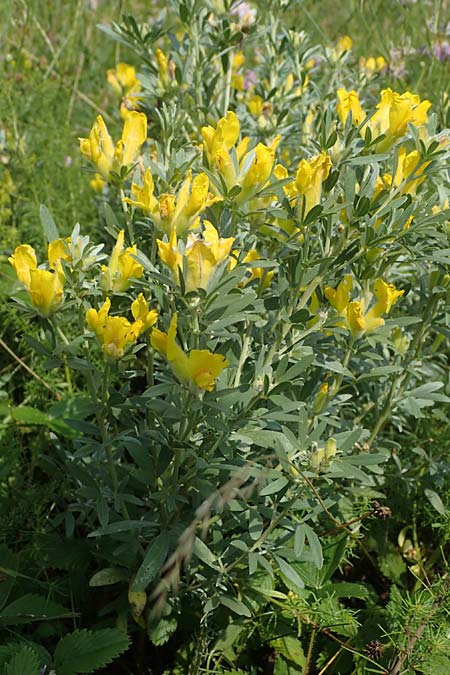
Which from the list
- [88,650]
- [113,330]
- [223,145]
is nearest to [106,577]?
[88,650]

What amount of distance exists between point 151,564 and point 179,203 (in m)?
0.64

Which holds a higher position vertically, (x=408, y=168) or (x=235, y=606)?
(x=408, y=168)

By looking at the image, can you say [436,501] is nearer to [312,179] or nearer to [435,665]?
[435,665]

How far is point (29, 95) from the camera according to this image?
3.18m

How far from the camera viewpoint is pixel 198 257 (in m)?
1.10

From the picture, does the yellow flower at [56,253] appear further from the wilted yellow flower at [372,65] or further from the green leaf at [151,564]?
the wilted yellow flower at [372,65]

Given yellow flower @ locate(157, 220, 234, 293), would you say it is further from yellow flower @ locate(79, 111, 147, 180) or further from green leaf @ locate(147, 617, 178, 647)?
green leaf @ locate(147, 617, 178, 647)

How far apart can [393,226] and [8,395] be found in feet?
4.45

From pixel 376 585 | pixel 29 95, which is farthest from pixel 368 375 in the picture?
pixel 29 95

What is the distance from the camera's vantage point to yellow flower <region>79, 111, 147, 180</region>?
1376 millimetres

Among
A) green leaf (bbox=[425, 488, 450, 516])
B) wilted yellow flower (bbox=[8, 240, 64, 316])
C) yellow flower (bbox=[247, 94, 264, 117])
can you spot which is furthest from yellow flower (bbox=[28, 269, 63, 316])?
yellow flower (bbox=[247, 94, 264, 117])

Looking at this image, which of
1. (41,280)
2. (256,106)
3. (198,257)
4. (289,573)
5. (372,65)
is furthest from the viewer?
(372,65)

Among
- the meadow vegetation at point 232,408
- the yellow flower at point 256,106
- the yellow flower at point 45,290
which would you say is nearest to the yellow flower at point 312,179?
the meadow vegetation at point 232,408

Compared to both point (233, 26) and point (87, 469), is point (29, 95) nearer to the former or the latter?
point (233, 26)
